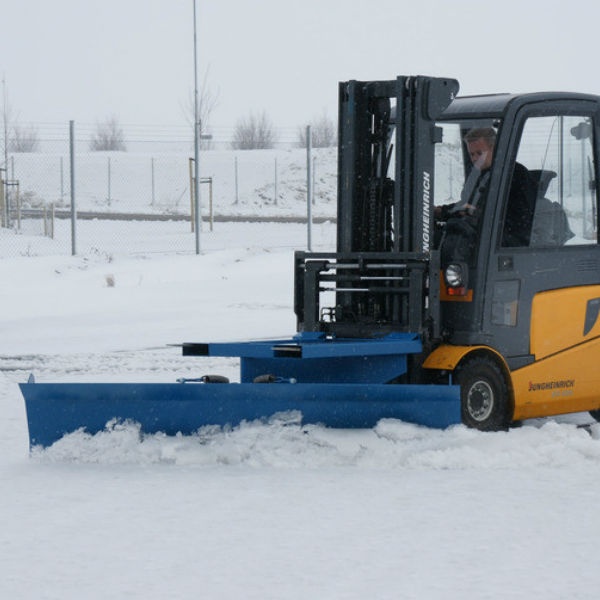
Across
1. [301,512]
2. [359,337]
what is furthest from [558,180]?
[301,512]

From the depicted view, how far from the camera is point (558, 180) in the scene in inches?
324

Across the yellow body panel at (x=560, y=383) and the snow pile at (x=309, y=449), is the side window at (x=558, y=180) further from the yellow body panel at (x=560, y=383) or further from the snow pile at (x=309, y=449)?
the snow pile at (x=309, y=449)

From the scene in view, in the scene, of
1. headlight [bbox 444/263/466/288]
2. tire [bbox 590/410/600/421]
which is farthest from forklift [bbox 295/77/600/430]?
tire [bbox 590/410/600/421]

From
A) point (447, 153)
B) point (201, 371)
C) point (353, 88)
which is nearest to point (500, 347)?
point (447, 153)

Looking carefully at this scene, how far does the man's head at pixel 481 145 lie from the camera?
26.3ft

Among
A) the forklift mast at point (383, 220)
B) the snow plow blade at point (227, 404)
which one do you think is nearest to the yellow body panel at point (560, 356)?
the forklift mast at point (383, 220)

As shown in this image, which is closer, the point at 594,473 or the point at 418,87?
the point at 594,473

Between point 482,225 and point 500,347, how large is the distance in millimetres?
757

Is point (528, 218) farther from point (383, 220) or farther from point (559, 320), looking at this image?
point (383, 220)

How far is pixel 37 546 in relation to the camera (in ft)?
18.0

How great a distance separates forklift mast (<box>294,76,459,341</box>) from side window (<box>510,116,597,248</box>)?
0.57 metres

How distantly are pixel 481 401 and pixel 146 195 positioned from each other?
1863 inches

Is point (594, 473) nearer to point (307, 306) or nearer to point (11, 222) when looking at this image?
point (307, 306)

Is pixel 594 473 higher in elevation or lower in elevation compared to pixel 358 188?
lower
